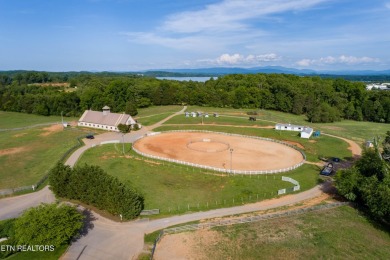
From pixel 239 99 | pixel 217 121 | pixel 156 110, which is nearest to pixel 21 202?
pixel 217 121

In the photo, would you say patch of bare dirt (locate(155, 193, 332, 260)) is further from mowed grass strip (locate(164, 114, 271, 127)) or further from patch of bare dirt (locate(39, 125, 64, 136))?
patch of bare dirt (locate(39, 125, 64, 136))

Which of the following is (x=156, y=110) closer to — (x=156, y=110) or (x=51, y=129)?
(x=156, y=110)

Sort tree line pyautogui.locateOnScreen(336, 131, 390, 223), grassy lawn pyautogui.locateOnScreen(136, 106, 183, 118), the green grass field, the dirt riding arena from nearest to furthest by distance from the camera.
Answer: tree line pyautogui.locateOnScreen(336, 131, 390, 223), the dirt riding arena, the green grass field, grassy lawn pyautogui.locateOnScreen(136, 106, 183, 118)

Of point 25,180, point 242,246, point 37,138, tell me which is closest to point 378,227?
point 242,246

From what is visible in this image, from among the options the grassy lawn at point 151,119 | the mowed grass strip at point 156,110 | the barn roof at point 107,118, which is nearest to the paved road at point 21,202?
the barn roof at point 107,118

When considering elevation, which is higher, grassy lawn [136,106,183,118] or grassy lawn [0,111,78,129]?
grassy lawn [136,106,183,118]

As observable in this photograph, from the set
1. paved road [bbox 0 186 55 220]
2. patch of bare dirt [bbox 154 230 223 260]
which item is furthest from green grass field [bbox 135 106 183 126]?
patch of bare dirt [bbox 154 230 223 260]

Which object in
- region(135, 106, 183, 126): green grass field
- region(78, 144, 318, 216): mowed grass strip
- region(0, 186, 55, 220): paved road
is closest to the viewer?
region(0, 186, 55, 220): paved road

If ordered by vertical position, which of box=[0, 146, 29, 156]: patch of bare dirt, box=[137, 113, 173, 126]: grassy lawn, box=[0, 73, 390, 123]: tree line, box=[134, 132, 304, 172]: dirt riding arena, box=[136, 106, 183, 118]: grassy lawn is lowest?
box=[0, 146, 29, 156]: patch of bare dirt

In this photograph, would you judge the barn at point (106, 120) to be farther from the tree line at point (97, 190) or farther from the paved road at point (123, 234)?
the paved road at point (123, 234)
